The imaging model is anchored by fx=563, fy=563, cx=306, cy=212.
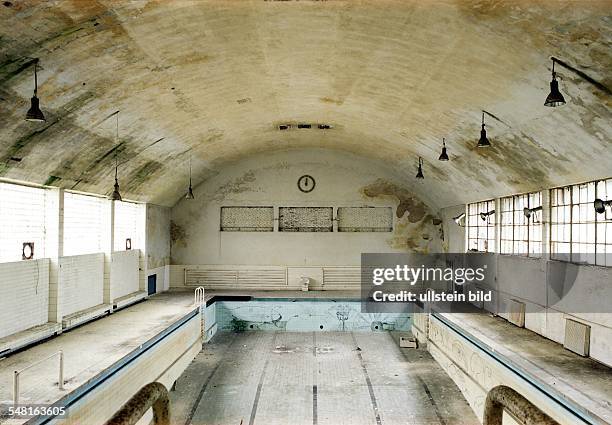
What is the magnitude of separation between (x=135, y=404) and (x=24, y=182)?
6.13 m

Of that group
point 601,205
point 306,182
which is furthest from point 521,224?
point 306,182

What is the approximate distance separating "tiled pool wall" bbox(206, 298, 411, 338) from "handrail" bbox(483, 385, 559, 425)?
10.8 meters

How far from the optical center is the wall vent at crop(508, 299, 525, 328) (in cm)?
1077

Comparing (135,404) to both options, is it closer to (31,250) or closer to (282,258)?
(31,250)

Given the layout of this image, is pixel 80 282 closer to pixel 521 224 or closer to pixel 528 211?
pixel 528 211

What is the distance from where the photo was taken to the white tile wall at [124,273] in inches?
507

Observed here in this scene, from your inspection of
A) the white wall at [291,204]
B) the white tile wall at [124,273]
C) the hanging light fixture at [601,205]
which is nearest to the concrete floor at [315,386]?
the white tile wall at [124,273]

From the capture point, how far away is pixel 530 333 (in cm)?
1021

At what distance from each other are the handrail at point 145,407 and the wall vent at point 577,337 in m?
6.49

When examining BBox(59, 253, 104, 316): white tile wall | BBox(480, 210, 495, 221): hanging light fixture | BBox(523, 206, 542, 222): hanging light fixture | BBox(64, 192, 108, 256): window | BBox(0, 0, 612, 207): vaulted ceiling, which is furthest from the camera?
BBox(480, 210, 495, 221): hanging light fixture

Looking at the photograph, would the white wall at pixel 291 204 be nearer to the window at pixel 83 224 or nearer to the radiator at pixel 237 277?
the radiator at pixel 237 277

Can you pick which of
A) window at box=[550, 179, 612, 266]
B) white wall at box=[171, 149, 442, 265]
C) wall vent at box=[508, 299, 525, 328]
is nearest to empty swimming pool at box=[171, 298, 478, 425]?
wall vent at box=[508, 299, 525, 328]

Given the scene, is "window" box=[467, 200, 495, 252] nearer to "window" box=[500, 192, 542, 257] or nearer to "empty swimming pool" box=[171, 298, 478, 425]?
"window" box=[500, 192, 542, 257]

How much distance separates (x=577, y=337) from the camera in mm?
8562
